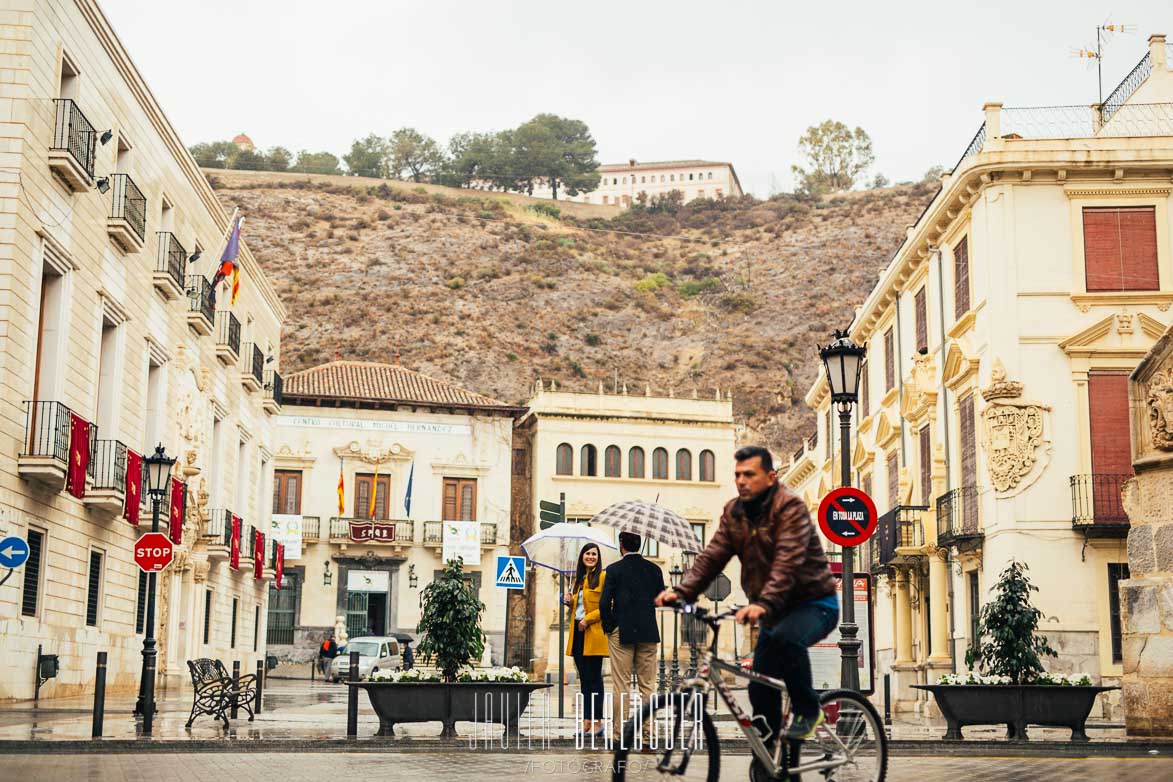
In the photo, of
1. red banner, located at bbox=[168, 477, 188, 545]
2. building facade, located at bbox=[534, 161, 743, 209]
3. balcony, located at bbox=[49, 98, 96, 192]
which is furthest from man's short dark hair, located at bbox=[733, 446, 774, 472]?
building facade, located at bbox=[534, 161, 743, 209]

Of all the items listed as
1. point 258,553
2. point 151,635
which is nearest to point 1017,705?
point 151,635

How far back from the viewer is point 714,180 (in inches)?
6540

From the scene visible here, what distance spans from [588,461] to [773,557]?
5444cm

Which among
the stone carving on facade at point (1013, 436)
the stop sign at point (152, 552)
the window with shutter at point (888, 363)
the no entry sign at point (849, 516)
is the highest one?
the window with shutter at point (888, 363)

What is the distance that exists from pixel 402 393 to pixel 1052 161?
38.1 m

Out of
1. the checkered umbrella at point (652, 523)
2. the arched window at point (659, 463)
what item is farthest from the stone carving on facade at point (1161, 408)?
the arched window at point (659, 463)

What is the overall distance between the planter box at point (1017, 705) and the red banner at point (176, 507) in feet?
66.5

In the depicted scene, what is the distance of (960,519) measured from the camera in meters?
29.8

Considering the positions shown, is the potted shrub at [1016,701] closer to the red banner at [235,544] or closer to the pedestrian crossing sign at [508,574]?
the pedestrian crossing sign at [508,574]

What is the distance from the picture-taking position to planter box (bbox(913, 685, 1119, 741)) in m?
16.6

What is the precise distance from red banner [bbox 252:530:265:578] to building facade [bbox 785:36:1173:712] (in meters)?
22.3

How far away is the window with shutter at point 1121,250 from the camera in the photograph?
91.4 ft

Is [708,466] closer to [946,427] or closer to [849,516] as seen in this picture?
[946,427]

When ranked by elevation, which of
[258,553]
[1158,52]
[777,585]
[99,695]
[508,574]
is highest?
[1158,52]
